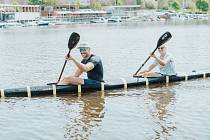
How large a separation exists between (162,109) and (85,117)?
300cm

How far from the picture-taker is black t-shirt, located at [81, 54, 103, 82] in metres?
20.2

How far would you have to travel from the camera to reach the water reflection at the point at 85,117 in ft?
48.9

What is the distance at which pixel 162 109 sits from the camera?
17.9 meters

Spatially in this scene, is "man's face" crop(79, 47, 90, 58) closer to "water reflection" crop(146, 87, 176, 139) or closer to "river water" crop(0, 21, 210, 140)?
"river water" crop(0, 21, 210, 140)

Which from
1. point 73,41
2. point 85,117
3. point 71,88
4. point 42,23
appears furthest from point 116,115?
point 42,23

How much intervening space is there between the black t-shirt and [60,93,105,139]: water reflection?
0.78 meters

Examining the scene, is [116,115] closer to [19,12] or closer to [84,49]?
[84,49]

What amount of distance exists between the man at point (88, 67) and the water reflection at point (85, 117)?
744mm

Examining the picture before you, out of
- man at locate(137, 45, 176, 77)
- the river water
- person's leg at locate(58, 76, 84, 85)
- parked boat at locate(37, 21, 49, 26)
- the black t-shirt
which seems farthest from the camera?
parked boat at locate(37, 21, 49, 26)

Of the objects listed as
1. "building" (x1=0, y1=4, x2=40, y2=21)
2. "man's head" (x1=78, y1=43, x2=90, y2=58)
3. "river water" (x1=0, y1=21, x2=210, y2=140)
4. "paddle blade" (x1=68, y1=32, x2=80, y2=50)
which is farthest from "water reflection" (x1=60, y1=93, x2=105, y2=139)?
"building" (x1=0, y1=4, x2=40, y2=21)

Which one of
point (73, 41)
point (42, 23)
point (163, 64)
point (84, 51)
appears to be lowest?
point (42, 23)

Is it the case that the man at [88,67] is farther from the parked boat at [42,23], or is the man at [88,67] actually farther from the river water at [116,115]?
the parked boat at [42,23]

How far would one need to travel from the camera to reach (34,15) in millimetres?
179625

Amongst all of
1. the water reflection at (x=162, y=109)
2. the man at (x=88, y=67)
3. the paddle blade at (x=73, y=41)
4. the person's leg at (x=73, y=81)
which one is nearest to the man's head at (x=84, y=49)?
the man at (x=88, y=67)
